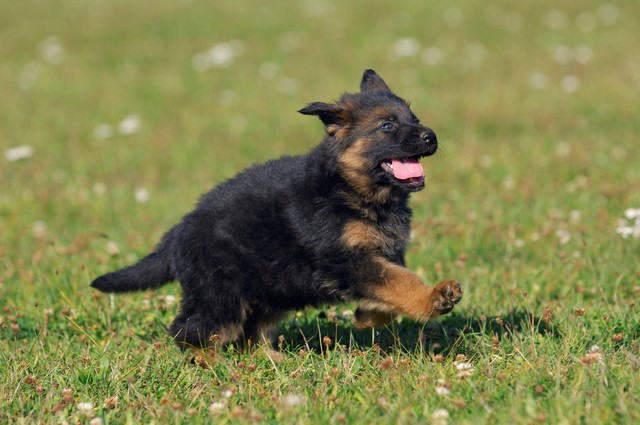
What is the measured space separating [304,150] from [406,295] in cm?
616

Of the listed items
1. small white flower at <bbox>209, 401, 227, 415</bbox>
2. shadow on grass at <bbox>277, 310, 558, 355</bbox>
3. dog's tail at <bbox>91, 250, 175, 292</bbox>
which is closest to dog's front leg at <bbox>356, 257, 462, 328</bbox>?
shadow on grass at <bbox>277, 310, 558, 355</bbox>

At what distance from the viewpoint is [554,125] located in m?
10.8

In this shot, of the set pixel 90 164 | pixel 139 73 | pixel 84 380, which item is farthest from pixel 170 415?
pixel 139 73

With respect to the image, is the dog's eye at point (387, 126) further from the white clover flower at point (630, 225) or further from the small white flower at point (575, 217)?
the small white flower at point (575, 217)

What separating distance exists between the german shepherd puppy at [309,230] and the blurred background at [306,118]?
1.38m

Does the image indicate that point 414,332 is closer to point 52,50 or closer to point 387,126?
point 387,126

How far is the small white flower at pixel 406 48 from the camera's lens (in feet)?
49.4

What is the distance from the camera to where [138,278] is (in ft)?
16.5

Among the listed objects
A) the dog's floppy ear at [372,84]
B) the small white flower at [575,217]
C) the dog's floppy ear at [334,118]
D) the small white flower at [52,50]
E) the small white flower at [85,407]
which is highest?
the small white flower at [52,50]

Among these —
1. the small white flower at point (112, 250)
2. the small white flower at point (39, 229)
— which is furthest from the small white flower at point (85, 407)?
the small white flower at point (39, 229)

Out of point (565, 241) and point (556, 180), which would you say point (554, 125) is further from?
point (565, 241)

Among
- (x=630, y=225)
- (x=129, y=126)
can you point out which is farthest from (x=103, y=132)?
(x=630, y=225)

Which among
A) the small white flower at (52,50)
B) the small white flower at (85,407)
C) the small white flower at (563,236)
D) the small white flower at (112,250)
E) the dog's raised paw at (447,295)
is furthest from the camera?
the small white flower at (52,50)

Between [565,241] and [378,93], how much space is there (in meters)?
2.19
